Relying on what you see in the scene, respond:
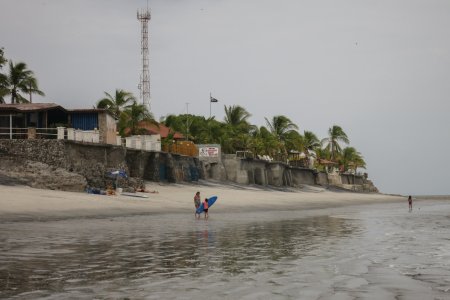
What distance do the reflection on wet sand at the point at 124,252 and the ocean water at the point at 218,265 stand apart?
0.02 meters

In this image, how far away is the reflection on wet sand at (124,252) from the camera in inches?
349

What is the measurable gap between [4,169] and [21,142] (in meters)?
2.81

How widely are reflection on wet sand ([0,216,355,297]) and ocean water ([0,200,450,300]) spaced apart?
2 centimetres

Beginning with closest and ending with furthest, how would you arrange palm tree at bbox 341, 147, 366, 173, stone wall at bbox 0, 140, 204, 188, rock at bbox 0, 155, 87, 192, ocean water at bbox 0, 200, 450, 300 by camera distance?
ocean water at bbox 0, 200, 450, 300 < rock at bbox 0, 155, 87, 192 < stone wall at bbox 0, 140, 204, 188 < palm tree at bbox 341, 147, 366, 173

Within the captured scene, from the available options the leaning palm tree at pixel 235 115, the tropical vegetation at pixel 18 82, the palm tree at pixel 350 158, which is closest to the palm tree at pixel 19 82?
the tropical vegetation at pixel 18 82

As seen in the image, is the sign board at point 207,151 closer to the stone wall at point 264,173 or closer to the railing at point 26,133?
the stone wall at point 264,173

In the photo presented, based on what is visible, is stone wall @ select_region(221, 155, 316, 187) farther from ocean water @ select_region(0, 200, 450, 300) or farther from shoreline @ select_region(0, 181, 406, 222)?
ocean water @ select_region(0, 200, 450, 300)

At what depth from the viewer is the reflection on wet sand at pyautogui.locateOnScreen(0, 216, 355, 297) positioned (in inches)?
349

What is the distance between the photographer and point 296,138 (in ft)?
282

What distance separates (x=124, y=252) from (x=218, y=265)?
9.74 ft

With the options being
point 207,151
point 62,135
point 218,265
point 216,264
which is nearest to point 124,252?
point 216,264

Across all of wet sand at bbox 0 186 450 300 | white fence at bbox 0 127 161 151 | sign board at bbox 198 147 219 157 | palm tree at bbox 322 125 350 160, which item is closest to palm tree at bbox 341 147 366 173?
palm tree at bbox 322 125 350 160

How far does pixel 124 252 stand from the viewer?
40.7 feet

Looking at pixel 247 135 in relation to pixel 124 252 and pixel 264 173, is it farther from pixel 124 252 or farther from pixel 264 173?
pixel 124 252
